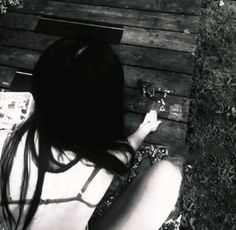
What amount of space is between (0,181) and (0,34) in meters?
2.35

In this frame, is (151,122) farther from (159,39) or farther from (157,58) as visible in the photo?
(159,39)

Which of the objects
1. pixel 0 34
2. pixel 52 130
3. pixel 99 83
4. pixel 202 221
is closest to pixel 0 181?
pixel 52 130

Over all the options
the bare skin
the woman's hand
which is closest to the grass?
the woman's hand

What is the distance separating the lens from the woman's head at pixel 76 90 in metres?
1.63

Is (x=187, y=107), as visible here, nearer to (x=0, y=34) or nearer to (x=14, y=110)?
(x=14, y=110)

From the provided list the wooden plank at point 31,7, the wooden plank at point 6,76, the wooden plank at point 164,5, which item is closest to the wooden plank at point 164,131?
the wooden plank at point 6,76

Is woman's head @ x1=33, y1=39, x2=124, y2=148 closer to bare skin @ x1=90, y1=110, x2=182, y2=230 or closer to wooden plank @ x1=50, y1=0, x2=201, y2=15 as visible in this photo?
bare skin @ x1=90, y1=110, x2=182, y2=230

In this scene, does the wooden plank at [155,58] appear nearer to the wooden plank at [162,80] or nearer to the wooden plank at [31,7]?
the wooden plank at [162,80]

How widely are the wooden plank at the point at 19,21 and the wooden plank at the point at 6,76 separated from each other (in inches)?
21.5

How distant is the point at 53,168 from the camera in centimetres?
191

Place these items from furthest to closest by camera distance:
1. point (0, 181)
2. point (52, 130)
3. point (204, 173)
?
point (204, 173) → point (0, 181) → point (52, 130)

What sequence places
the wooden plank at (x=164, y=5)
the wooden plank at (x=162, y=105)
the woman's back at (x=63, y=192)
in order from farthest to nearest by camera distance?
1. the wooden plank at (x=164, y=5)
2. the wooden plank at (x=162, y=105)
3. the woman's back at (x=63, y=192)

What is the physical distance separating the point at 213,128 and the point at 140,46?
3.57 ft

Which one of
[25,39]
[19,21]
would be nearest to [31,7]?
[19,21]
